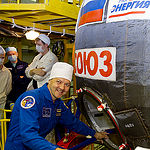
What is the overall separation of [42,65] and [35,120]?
61.9 inches

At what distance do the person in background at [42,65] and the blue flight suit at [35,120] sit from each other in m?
1.09

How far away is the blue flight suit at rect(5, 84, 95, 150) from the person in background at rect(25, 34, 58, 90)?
1.09 meters

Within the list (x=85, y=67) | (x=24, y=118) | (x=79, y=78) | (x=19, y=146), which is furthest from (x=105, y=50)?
(x=19, y=146)

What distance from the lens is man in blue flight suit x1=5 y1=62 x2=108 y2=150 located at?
1.74 metres

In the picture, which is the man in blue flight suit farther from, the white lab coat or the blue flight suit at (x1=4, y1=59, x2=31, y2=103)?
the blue flight suit at (x1=4, y1=59, x2=31, y2=103)

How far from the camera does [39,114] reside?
195 cm

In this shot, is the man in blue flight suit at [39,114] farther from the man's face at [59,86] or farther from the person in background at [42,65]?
the person in background at [42,65]

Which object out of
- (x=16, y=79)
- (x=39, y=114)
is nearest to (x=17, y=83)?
(x=16, y=79)

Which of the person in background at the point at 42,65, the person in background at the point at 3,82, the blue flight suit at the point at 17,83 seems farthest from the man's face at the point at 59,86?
the blue flight suit at the point at 17,83

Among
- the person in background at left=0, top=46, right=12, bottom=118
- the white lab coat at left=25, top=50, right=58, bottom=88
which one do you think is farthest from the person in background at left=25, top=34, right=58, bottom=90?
the person in background at left=0, top=46, right=12, bottom=118

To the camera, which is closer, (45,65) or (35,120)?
(35,120)

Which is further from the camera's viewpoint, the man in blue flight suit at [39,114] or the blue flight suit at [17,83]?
the blue flight suit at [17,83]

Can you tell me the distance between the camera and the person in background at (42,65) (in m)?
3.23

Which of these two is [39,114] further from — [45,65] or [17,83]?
[17,83]
